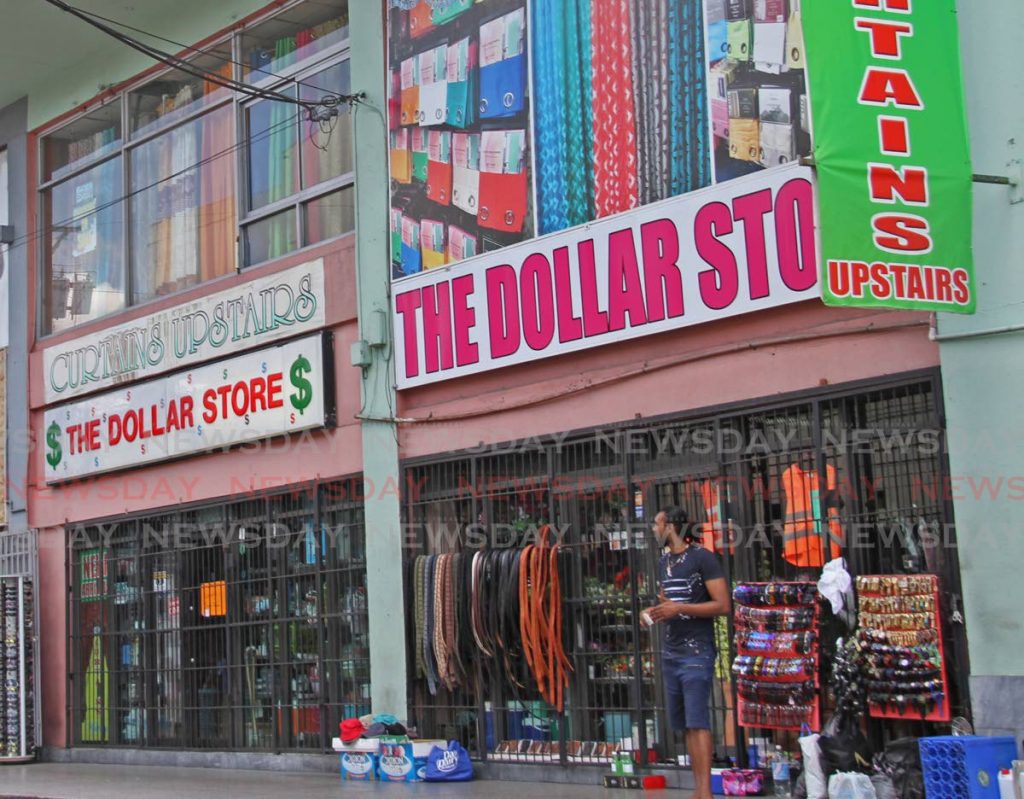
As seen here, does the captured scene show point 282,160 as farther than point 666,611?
Yes

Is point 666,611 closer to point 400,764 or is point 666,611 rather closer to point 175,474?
point 400,764

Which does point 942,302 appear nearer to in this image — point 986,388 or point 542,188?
point 986,388

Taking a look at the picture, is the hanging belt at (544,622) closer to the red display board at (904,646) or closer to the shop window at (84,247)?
the red display board at (904,646)

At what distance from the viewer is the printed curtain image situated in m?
11.0

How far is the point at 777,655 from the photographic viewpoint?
10.3 meters

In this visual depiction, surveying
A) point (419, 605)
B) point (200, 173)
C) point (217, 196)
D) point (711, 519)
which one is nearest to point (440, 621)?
point (419, 605)

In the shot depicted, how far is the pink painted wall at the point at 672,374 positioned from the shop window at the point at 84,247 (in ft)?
20.5

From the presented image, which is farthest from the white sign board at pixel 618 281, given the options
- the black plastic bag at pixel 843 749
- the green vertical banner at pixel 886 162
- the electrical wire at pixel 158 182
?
the electrical wire at pixel 158 182

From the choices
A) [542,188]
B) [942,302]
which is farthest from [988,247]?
[542,188]

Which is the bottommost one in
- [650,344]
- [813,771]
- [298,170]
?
[813,771]

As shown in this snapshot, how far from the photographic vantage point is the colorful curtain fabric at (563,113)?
12.3 meters

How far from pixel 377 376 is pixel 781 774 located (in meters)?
5.69

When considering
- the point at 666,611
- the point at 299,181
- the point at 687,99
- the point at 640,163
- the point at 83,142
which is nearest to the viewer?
the point at 666,611

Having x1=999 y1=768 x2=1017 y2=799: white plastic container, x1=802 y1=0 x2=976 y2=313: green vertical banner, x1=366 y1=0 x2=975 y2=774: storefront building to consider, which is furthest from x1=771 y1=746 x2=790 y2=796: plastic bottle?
x1=802 y1=0 x2=976 y2=313: green vertical banner
